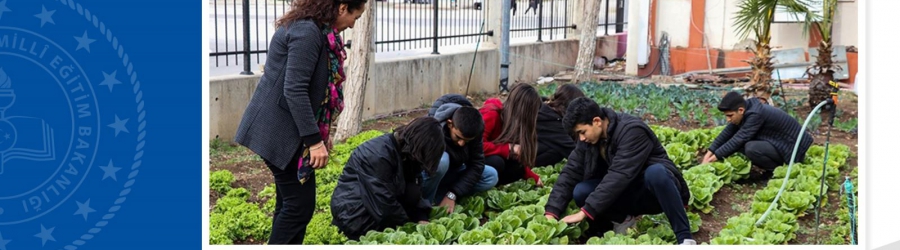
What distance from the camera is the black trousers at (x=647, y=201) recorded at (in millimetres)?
5785

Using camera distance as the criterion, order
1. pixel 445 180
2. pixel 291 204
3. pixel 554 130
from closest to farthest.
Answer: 1. pixel 291 204
2. pixel 445 180
3. pixel 554 130

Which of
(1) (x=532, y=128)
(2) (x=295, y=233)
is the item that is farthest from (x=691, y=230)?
(2) (x=295, y=233)

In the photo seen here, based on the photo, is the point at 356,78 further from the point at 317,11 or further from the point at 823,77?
the point at 823,77

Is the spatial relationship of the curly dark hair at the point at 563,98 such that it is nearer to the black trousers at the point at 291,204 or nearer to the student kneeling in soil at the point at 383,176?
the student kneeling in soil at the point at 383,176

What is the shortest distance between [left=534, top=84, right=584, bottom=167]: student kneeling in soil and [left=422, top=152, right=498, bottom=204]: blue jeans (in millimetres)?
840

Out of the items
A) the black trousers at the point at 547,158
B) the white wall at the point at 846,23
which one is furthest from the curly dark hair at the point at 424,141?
the white wall at the point at 846,23

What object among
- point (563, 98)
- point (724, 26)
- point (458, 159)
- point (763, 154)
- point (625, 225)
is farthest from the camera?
point (724, 26)

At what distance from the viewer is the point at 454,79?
43.2 ft

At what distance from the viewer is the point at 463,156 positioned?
21.1ft

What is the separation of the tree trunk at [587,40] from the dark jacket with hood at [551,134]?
6086 millimetres

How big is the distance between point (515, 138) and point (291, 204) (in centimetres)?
265

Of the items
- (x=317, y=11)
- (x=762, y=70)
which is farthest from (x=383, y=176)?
(x=762, y=70)

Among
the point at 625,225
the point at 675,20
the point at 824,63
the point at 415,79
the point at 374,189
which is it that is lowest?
the point at 625,225
